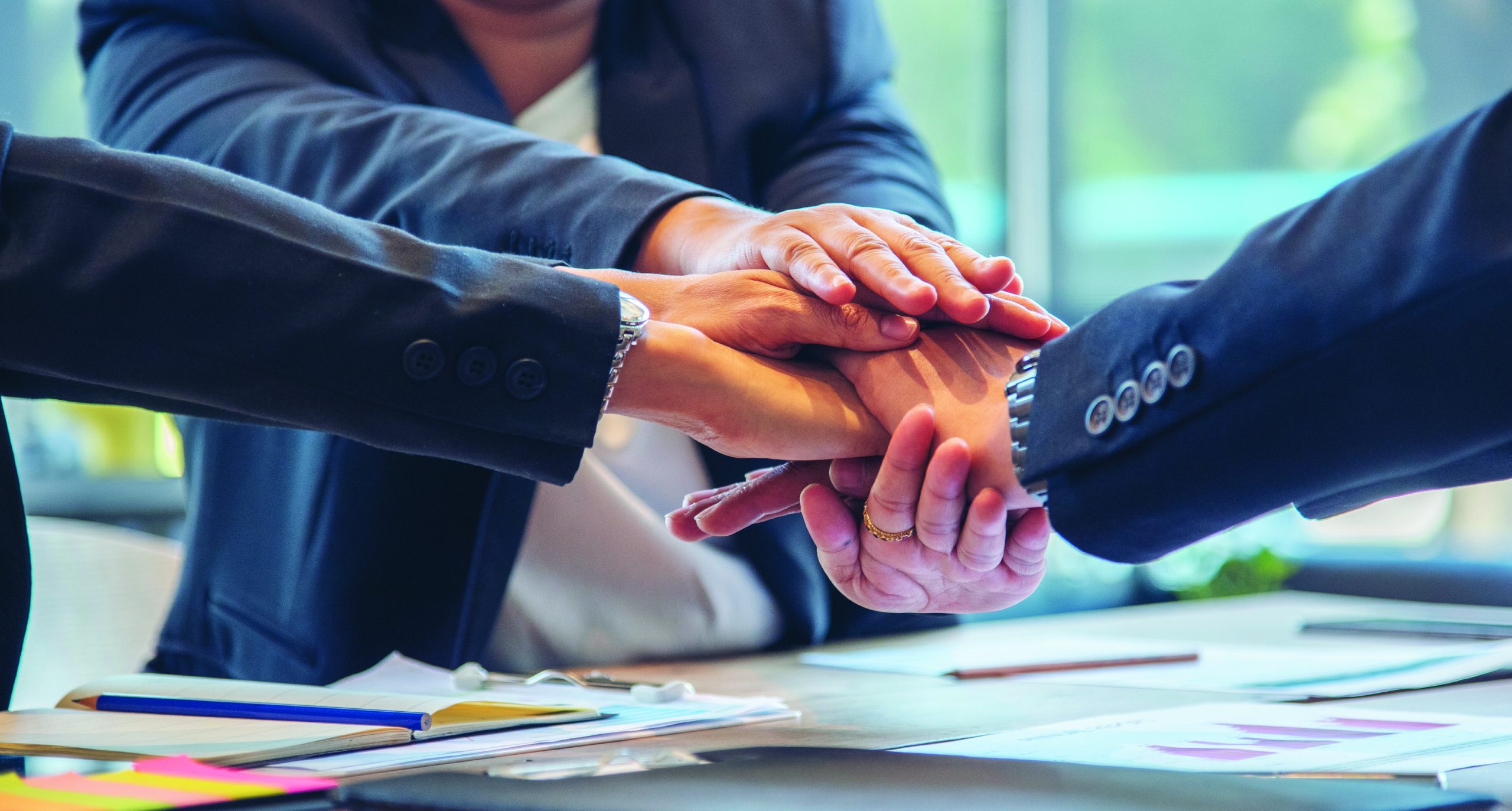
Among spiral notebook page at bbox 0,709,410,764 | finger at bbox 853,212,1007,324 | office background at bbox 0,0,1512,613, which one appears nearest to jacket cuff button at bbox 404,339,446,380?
spiral notebook page at bbox 0,709,410,764

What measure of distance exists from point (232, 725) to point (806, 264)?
567mm

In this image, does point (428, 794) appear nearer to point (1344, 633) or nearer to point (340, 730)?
point (340, 730)

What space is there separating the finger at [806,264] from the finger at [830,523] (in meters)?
0.17

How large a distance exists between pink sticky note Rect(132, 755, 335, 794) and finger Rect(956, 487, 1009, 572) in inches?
20.3

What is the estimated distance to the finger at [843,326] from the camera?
1125 millimetres

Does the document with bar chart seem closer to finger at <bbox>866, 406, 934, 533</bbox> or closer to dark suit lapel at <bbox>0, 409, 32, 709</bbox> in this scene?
finger at <bbox>866, 406, 934, 533</bbox>

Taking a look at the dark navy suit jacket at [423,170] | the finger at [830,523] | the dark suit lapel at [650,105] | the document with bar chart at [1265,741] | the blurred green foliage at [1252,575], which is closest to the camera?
the document with bar chart at [1265,741]

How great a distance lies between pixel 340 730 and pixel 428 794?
192 millimetres

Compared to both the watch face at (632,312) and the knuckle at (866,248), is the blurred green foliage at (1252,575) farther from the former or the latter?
the watch face at (632,312)

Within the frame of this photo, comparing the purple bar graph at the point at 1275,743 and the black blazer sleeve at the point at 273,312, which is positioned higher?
the black blazer sleeve at the point at 273,312

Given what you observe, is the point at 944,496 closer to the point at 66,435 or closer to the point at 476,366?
the point at 476,366

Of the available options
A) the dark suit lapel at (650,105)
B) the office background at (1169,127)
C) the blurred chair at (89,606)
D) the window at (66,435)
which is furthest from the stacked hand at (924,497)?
the office background at (1169,127)

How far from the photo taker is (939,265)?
3.67 feet

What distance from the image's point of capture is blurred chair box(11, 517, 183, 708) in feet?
5.22
